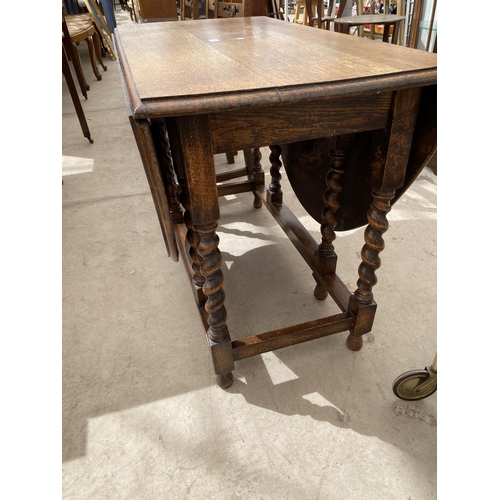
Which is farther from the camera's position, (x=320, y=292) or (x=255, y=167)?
(x=255, y=167)

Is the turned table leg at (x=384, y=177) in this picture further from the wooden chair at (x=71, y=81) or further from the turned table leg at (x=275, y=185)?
the wooden chair at (x=71, y=81)

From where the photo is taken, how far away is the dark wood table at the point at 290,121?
27.5 inches

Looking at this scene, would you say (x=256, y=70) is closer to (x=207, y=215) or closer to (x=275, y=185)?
(x=207, y=215)

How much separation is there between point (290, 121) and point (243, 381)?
82 cm

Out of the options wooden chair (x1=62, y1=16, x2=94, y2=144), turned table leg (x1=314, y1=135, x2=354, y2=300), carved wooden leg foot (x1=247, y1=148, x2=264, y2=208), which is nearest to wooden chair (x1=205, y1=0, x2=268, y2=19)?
carved wooden leg foot (x1=247, y1=148, x2=264, y2=208)

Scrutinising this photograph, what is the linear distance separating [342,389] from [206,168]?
2.64ft

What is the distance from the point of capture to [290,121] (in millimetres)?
780

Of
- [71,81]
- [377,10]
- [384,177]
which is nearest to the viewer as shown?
[384,177]

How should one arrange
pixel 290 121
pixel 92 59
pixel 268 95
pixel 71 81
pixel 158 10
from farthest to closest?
pixel 92 59 < pixel 158 10 < pixel 71 81 < pixel 290 121 < pixel 268 95

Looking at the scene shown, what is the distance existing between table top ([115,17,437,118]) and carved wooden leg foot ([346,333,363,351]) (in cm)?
80

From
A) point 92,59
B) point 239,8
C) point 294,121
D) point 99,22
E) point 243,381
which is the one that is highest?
point 239,8

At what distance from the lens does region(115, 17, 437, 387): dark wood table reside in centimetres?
70

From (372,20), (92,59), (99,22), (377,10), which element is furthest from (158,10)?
(99,22)

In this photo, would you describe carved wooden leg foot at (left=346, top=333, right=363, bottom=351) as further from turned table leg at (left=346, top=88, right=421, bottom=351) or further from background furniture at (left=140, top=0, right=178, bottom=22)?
background furniture at (left=140, top=0, right=178, bottom=22)
